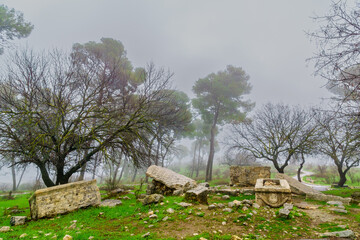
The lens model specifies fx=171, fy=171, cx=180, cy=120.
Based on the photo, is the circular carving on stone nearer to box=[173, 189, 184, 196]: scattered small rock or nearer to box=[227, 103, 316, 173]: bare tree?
box=[173, 189, 184, 196]: scattered small rock

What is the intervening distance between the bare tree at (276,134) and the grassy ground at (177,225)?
10214 millimetres

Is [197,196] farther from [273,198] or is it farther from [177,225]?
[273,198]

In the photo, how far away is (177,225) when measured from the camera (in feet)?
12.7

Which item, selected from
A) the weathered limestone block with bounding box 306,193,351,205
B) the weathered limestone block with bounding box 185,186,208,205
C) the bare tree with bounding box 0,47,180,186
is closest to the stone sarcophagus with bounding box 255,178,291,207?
the weathered limestone block with bounding box 185,186,208,205

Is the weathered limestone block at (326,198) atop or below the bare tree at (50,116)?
below

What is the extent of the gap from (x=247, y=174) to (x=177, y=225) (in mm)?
9080

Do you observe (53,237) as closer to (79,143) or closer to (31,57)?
(79,143)

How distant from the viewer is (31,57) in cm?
752

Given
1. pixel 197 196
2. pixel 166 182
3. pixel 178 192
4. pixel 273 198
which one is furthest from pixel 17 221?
pixel 273 198

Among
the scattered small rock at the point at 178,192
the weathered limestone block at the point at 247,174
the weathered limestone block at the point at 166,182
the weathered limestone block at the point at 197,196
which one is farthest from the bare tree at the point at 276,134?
the weathered limestone block at the point at 197,196

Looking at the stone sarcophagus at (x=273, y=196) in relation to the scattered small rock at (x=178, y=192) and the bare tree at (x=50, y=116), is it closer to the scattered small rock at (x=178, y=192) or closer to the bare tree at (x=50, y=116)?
the scattered small rock at (x=178, y=192)

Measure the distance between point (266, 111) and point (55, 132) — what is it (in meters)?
15.9

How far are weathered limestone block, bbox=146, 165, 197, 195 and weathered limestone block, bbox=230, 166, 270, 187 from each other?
500 cm

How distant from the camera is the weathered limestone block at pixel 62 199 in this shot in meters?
5.24
